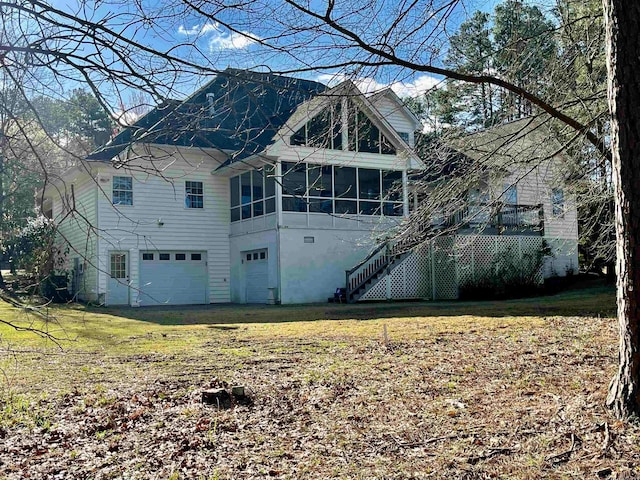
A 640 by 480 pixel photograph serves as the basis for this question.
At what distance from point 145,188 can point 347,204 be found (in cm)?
716

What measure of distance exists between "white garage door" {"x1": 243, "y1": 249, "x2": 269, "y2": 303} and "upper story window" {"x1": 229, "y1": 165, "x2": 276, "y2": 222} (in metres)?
1.45

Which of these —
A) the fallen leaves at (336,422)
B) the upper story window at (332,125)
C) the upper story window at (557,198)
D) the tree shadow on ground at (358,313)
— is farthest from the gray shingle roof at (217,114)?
the tree shadow on ground at (358,313)

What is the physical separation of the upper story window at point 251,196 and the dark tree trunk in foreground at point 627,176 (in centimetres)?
1696

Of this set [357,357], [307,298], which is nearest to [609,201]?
[357,357]

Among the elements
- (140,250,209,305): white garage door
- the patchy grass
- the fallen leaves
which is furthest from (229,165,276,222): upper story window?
the fallen leaves

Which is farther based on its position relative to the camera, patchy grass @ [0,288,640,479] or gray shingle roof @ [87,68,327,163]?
patchy grass @ [0,288,640,479]

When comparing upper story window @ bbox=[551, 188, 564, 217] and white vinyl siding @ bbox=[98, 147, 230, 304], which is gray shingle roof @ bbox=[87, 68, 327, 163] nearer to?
upper story window @ bbox=[551, 188, 564, 217]

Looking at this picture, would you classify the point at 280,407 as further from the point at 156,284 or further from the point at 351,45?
the point at 156,284

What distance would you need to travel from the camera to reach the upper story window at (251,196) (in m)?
21.8

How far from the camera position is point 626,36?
4.61 meters

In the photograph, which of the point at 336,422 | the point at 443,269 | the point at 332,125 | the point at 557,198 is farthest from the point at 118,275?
the point at 336,422

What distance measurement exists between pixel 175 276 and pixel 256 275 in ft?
9.60

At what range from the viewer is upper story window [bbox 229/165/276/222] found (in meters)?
21.8

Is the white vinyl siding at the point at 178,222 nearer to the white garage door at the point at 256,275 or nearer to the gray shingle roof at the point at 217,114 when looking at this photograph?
the white garage door at the point at 256,275
